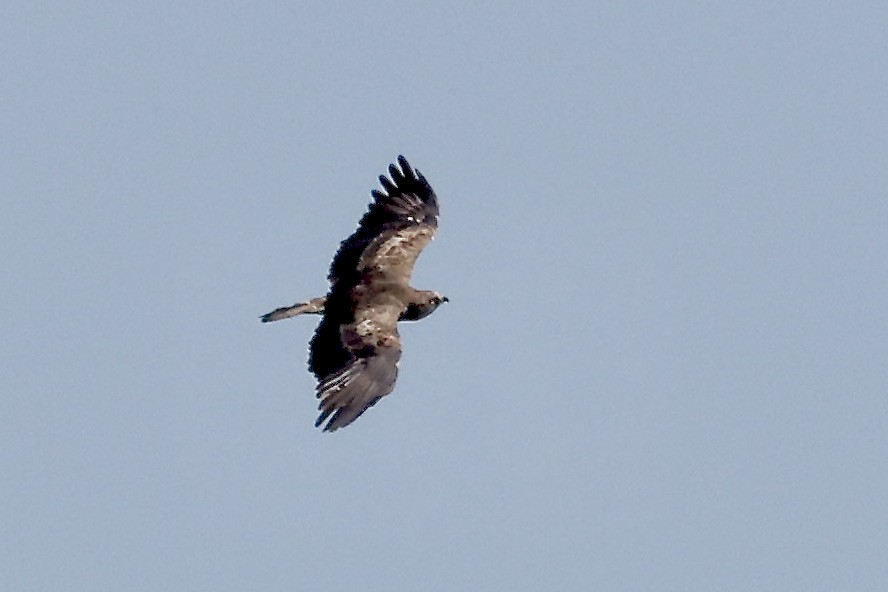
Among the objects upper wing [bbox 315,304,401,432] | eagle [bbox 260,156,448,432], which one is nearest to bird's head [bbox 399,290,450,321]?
eagle [bbox 260,156,448,432]

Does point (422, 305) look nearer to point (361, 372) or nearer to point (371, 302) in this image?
point (371, 302)

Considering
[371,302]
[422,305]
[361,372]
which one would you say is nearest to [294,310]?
[371,302]

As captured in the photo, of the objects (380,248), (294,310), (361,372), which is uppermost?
(380,248)

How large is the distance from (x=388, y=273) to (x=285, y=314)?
1.67 metres

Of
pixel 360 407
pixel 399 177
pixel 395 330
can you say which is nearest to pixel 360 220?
pixel 399 177

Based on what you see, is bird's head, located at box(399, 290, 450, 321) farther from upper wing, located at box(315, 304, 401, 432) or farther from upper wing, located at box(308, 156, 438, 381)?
upper wing, located at box(315, 304, 401, 432)

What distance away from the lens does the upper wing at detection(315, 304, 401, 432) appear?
2317 cm

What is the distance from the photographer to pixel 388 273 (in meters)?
26.6

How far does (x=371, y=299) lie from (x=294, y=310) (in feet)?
3.26

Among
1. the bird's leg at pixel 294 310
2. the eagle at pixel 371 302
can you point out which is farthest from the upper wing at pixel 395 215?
the bird's leg at pixel 294 310

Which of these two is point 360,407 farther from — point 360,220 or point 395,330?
point 360,220

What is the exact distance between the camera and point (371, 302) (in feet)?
84.4

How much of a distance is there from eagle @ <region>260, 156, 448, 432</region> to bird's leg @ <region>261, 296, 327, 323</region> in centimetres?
1

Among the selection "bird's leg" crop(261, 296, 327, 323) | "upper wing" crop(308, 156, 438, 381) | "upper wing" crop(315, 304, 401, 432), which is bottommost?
"upper wing" crop(315, 304, 401, 432)
